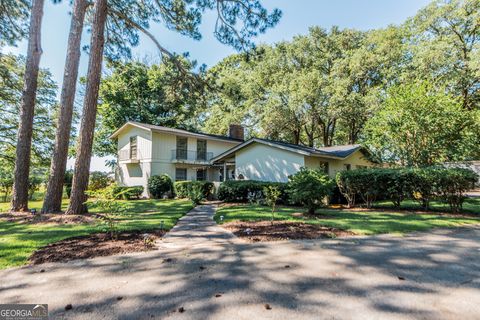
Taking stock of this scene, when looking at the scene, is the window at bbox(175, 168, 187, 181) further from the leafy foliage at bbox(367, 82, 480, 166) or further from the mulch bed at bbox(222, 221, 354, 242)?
the leafy foliage at bbox(367, 82, 480, 166)

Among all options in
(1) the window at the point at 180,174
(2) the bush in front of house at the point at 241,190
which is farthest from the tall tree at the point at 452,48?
(1) the window at the point at 180,174

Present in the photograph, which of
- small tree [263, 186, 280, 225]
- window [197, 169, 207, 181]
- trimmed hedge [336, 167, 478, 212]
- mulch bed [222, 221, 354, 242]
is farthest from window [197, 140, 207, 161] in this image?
mulch bed [222, 221, 354, 242]

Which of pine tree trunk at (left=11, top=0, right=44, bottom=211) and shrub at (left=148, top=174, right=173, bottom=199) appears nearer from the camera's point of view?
pine tree trunk at (left=11, top=0, right=44, bottom=211)

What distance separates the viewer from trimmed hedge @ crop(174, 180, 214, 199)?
1571 cm

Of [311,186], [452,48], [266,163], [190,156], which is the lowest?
[311,186]

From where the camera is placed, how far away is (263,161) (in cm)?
1589

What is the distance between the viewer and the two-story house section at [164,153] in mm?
19516

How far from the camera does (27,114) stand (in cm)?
942

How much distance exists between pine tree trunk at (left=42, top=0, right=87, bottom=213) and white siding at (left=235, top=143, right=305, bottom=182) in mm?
10615

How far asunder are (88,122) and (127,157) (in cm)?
1372

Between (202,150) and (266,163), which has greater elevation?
(202,150)

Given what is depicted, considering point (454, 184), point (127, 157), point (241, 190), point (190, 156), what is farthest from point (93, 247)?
point (127, 157)

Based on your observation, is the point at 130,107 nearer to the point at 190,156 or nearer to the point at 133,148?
the point at 133,148

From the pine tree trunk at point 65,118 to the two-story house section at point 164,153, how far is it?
9856 millimetres
